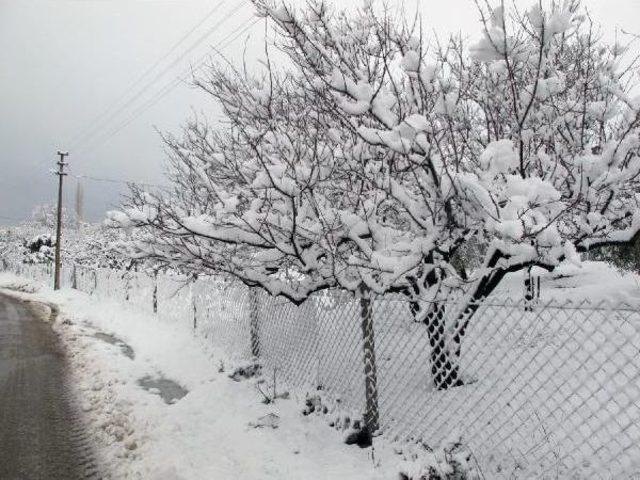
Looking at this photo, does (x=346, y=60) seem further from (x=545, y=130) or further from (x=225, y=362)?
(x=225, y=362)

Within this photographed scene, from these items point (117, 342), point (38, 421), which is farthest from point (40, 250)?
point (38, 421)

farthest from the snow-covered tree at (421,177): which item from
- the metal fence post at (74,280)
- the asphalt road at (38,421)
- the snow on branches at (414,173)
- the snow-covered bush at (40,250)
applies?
the snow-covered bush at (40,250)

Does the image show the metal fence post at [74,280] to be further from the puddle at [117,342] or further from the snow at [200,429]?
the snow at [200,429]

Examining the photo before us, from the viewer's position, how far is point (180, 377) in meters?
7.76

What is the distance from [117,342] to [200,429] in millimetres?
6368

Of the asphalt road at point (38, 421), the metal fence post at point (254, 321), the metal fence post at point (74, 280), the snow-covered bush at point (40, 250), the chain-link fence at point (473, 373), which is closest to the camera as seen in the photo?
the chain-link fence at point (473, 373)

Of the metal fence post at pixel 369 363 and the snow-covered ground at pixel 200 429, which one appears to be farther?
the metal fence post at pixel 369 363

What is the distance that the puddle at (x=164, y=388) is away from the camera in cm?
674

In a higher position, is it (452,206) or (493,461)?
(452,206)

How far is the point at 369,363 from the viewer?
16.3 ft

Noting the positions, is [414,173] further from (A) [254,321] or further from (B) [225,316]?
→ (B) [225,316]

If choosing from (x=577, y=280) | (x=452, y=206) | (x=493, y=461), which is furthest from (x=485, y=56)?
(x=577, y=280)

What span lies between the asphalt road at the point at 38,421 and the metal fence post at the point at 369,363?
2.60 m

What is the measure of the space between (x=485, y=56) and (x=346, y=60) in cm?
137
